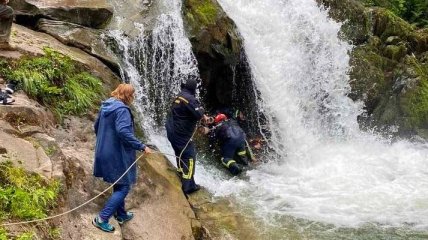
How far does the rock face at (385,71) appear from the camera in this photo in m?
15.0

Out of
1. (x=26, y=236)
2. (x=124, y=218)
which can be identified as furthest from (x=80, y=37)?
(x=26, y=236)

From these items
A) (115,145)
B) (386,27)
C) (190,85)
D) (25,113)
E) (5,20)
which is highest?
(386,27)

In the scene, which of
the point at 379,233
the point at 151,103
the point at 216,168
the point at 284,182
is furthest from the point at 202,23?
the point at 379,233

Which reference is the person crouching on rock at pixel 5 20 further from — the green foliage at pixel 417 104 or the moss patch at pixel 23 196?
the green foliage at pixel 417 104

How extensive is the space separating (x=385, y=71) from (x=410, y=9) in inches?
230

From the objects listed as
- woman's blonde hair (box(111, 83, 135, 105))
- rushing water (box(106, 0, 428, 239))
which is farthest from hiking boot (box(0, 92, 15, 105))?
rushing water (box(106, 0, 428, 239))

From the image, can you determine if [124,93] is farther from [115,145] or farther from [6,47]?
[6,47]

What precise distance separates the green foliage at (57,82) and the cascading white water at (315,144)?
11.2 feet

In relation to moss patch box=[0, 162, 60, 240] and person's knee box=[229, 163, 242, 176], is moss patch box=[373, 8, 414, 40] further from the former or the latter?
moss patch box=[0, 162, 60, 240]

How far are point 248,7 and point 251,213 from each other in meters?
8.09

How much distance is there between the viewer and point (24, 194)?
5.50 metres

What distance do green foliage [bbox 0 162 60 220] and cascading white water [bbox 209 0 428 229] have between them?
183 inches

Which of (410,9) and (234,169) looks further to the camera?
(410,9)

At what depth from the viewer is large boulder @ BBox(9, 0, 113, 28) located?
34.7 feet
